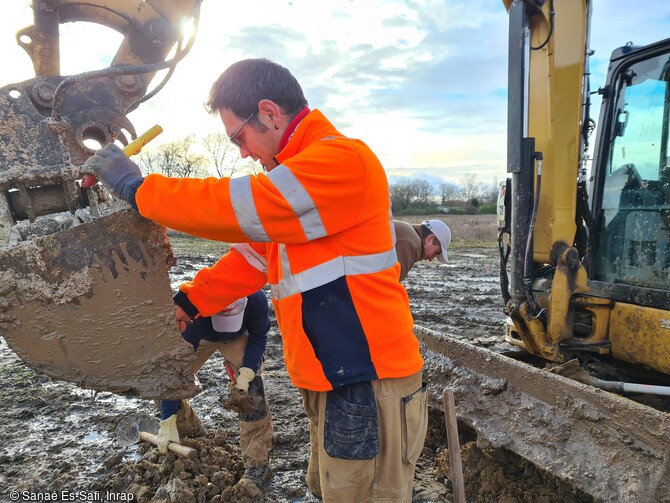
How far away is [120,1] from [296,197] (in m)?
1.50

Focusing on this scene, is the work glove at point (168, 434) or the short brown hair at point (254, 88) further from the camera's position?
the work glove at point (168, 434)

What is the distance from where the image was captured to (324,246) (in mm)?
1733

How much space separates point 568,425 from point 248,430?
1974 millimetres

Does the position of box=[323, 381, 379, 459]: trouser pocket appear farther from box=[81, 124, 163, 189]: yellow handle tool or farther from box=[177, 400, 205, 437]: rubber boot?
box=[177, 400, 205, 437]: rubber boot

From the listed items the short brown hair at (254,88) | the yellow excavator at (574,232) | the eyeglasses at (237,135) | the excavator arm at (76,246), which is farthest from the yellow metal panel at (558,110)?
the excavator arm at (76,246)

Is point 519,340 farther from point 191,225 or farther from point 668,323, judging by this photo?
point 191,225

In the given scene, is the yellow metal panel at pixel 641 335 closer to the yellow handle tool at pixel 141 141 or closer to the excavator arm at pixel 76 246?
the excavator arm at pixel 76 246

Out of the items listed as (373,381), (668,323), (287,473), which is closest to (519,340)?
(668,323)

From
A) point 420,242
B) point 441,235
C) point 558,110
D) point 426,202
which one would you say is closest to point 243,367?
point 420,242

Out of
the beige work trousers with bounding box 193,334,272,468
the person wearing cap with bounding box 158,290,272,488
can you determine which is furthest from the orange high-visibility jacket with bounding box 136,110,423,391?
the beige work trousers with bounding box 193,334,272,468

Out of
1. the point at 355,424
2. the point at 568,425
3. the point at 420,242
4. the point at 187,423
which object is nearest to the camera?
the point at 355,424

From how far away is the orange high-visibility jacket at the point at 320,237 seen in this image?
5.15ft

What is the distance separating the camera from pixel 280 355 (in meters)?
5.65

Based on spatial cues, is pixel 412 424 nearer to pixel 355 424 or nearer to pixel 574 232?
pixel 355 424
